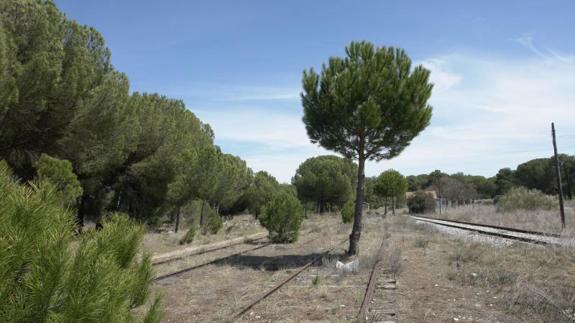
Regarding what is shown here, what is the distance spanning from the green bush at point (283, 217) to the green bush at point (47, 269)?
59.8 feet

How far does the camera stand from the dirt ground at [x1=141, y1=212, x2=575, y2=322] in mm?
7059

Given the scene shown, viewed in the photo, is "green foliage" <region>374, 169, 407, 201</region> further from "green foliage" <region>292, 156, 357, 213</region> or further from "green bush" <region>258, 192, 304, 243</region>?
"green bush" <region>258, 192, 304, 243</region>

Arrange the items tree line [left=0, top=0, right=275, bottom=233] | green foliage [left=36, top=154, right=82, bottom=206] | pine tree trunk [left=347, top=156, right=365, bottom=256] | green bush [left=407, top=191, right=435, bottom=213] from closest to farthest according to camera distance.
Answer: green foliage [left=36, top=154, right=82, bottom=206]
tree line [left=0, top=0, right=275, bottom=233]
pine tree trunk [left=347, top=156, right=365, bottom=256]
green bush [left=407, top=191, right=435, bottom=213]

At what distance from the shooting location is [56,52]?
15102 mm

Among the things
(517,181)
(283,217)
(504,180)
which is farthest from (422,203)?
(283,217)

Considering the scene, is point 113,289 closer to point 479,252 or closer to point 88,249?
point 88,249

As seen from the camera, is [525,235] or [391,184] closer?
[525,235]


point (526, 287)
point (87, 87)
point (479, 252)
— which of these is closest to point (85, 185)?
point (87, 87)

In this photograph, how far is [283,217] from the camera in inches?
830

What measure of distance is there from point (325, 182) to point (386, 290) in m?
54.9

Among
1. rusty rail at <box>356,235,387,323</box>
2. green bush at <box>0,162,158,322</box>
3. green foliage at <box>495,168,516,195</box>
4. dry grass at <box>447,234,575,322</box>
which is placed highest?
green foliage at <box>495,168,516,195</box>

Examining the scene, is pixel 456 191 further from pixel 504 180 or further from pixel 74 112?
pixel 74 112

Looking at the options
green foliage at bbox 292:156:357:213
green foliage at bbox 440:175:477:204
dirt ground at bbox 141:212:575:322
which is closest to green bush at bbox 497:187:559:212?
green foliage at bbox 292:156:357:213

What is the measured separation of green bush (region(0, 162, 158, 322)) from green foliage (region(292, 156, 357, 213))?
61332 millimetres
